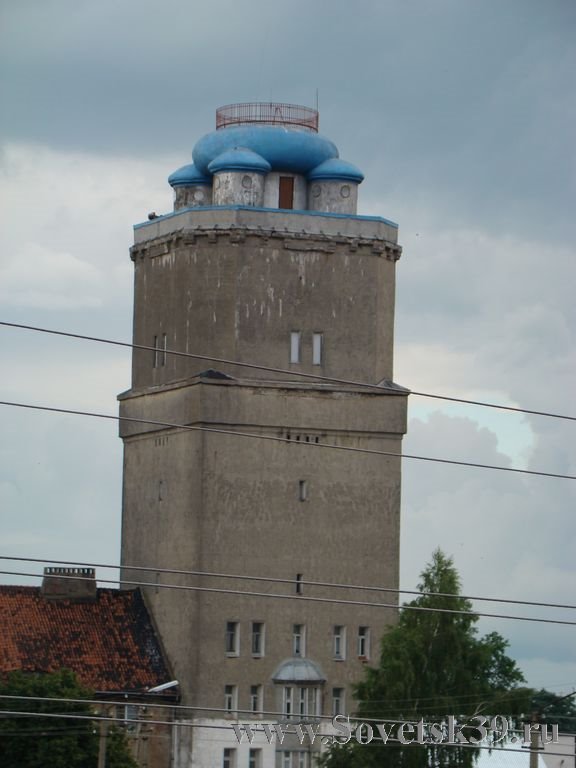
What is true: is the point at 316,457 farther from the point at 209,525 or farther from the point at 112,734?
the point at 112,734

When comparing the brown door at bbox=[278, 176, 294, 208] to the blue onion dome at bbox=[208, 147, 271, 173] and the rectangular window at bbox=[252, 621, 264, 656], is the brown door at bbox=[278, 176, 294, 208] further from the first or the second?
the rectangular window at bbox=[252, 621, 264, 656]

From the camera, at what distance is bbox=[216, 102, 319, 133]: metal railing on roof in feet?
198

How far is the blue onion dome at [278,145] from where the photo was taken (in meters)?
59.6

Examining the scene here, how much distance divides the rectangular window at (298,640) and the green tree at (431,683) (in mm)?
2182

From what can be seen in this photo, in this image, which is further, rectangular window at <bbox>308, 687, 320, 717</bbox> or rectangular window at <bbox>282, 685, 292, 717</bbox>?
rectangular window at <bbox>308, 687, 320, 717</bbox>

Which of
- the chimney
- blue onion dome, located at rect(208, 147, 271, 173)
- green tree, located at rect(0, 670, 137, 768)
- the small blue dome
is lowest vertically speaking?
green tree, located at rect(0, 670, 137, 768)

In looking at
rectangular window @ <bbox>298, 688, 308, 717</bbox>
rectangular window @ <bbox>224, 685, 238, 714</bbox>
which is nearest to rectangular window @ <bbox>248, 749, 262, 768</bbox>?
rectangular window @ <bbox>224, 685, 238, 714</bbox>

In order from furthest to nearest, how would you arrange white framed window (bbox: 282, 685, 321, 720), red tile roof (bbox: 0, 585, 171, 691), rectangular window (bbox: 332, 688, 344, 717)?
1. rectangular window (bbox: 332, 688, 344, 717)
2. white framed window (bbox: 282, 685, 321, 720)
3. red tile roof (bbox: 0, 585, 171, 691)

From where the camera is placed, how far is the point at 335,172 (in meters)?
59.7

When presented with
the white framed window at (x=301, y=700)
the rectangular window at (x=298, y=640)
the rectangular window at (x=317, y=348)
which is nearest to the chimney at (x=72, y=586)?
the rectangular window at (x=298, y=640)

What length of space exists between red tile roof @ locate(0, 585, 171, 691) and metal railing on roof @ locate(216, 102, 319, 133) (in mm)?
13321

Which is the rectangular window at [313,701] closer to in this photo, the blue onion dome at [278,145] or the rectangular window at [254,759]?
the rectangular window at [254,759]

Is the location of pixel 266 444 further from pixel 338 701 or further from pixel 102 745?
pixel 102 745

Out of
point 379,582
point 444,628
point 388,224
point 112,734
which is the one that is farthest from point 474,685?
point 388,224
